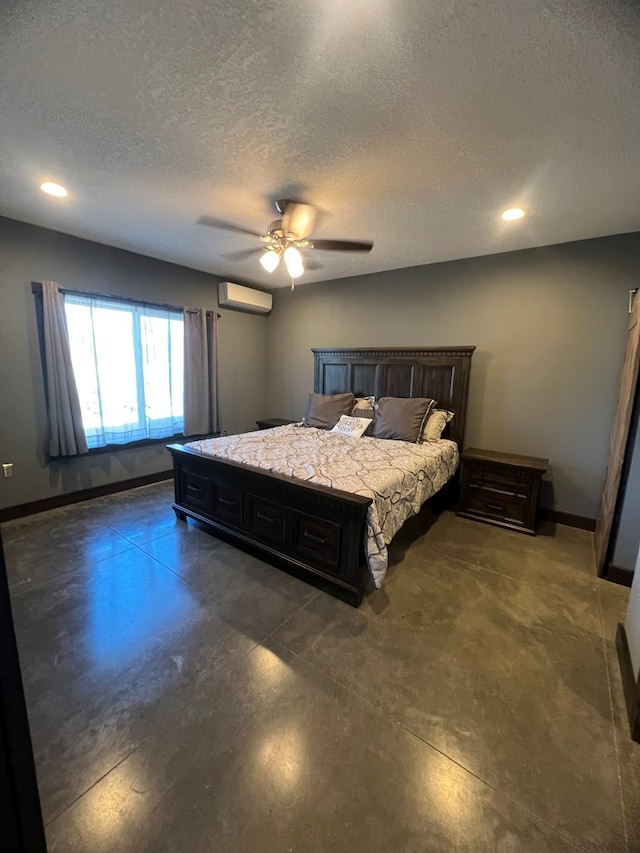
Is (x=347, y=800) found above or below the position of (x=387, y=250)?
below

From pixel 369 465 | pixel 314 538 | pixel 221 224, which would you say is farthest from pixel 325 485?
pixel 221 224

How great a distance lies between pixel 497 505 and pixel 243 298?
12.5 feet

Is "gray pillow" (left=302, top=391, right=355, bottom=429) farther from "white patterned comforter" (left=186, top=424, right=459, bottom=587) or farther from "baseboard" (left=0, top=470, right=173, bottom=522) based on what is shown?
"baseboard" (left=0, top=470, right=173, bottom=522)

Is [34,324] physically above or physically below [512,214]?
below

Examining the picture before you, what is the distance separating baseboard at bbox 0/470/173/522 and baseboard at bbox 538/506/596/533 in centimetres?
410

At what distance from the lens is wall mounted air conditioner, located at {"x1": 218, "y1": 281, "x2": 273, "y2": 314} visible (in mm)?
4207

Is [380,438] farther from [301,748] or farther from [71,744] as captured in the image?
[71,744]

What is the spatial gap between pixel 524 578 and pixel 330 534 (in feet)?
4.61

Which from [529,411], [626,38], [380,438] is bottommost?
[380,438]

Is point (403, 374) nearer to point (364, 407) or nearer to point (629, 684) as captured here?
point (364, 407)

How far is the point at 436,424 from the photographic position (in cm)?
335

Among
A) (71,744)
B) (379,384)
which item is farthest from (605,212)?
(71,744)

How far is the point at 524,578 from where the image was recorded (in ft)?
7.45

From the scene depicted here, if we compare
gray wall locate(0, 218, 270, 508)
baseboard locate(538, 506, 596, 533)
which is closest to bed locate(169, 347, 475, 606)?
baseboard locate(538, 506, 596, 533)
